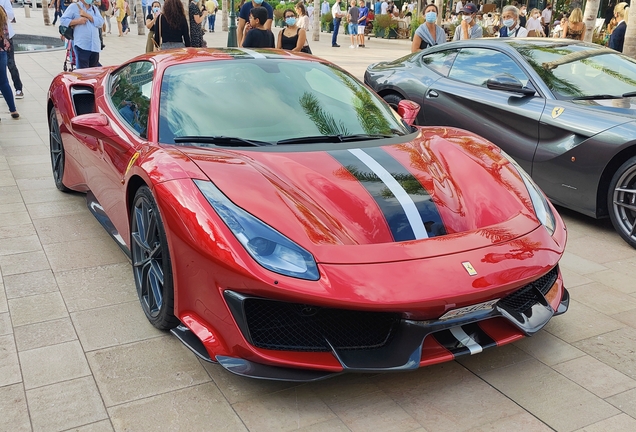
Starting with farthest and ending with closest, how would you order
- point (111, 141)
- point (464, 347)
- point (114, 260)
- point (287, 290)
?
1. point (114, 260)
2. point (111, 141)
3. point (464, 347)
4. point (287, 290)

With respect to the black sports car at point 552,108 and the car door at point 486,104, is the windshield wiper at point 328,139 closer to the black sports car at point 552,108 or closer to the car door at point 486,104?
the black sports car at point 552,108

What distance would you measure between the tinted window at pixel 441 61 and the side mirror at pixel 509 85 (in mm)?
981

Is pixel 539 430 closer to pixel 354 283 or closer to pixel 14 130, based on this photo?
pixel 354 283

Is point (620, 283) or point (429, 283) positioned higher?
point (429, 283)

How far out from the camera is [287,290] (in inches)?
96.6

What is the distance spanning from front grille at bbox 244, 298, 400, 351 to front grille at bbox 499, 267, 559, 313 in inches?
22.9

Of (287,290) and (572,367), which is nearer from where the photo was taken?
(287,290)

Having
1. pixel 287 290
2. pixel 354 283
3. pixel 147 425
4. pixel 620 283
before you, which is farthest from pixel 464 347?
pixel 620 283

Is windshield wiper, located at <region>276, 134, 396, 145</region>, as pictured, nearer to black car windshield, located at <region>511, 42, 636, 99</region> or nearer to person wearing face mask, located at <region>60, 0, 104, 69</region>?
black car windshield, located at <region>511, 42, 636, 99</region>

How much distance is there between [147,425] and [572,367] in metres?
1.90

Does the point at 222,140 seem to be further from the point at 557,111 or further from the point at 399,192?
the point at 557,111

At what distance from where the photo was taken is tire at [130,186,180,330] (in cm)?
296

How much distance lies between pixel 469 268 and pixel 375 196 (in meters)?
0.58

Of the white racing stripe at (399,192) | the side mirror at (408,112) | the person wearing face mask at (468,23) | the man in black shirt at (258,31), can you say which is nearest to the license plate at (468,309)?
the white racing stripe at (399,192)
